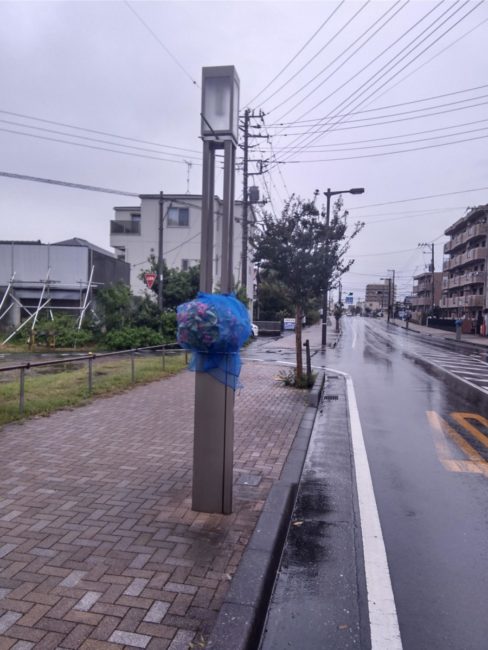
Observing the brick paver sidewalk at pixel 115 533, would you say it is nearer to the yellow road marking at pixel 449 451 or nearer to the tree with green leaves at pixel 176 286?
the yellow road marking at pixel 449 451

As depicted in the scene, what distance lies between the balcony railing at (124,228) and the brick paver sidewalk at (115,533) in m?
33.4

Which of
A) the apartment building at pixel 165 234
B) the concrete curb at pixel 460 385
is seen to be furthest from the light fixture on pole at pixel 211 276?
the apartment building at pixel 165 234

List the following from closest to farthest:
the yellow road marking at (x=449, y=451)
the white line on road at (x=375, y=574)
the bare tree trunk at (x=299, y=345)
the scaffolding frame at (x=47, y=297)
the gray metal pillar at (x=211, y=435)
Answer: the white line on road at (x=375, y=574) < the gray metal pillar at (x=211, y=435) < the yellow road marking at (x=449, y=451) < the bare tree trunk at (x=299, y=345) < the scaffolding frame at (x=47, y=297)

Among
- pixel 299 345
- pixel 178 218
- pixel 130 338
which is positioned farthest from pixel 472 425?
pixel 178 218

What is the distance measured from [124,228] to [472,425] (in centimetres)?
3458

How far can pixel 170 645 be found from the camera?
9.07ft

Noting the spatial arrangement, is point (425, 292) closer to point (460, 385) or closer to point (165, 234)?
point (165, 234)

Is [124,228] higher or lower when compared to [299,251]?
higher

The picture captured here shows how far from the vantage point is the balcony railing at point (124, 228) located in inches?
1559

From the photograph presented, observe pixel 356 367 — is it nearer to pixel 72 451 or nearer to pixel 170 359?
pixel 170 359

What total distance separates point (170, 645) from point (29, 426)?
18.6ft

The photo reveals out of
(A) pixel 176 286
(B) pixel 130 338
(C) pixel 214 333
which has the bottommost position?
(B) pixel 130 338

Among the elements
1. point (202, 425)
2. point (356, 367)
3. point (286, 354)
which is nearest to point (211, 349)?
point (202, 425)

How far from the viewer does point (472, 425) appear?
917cm
